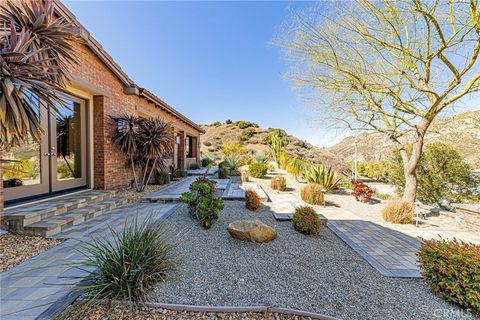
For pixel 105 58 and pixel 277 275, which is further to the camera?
pixel 105 58

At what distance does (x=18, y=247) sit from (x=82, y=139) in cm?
397

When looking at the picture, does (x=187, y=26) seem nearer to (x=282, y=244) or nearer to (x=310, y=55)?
(x=310, y=55)

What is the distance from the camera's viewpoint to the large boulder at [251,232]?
139 inches

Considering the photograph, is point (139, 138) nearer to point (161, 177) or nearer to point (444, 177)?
point (161, 177)

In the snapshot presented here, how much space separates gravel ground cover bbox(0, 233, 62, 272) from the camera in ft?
9.31

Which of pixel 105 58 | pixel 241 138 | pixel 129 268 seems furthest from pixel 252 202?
pixel 241 138

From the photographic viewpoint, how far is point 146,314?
1934 mm

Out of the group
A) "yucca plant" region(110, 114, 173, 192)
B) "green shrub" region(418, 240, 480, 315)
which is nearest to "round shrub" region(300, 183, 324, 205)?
"green shrub" region(418, 240, 480, 315)

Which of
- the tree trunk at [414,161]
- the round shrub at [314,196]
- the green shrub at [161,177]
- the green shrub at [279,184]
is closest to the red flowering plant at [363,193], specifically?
the tree trunk at [414,161]

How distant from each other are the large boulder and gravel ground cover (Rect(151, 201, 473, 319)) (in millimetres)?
117

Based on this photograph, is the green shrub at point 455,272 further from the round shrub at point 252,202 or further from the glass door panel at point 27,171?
the glass door panel at point 27,171

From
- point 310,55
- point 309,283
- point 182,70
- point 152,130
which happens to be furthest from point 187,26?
point 309,283

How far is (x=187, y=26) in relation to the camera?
29.6 feet

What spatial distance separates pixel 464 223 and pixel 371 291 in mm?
4721
